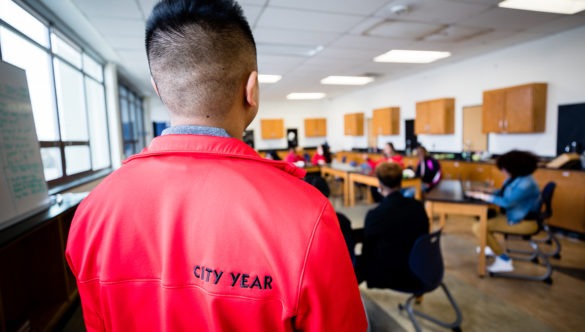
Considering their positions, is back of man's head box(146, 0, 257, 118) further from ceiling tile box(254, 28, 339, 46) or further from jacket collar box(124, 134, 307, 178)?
ceiling tile box(254, 28, 339, 46)

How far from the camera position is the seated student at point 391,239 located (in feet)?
6.75

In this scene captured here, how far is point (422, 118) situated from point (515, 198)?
4606 millimetres

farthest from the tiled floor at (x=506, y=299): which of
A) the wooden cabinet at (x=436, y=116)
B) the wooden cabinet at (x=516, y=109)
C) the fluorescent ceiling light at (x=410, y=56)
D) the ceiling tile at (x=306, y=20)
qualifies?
the fluorescent ceiling light at (x=410, y=56)

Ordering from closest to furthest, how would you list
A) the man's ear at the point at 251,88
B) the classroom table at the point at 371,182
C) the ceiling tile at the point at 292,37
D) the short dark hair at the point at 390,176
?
the man's ear at the point at 251,88 → the short dark hair at the point at 390,176 → the ceiling tile at the point at 292,37 → the classroom table at the point at 371,182

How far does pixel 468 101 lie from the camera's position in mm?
6336

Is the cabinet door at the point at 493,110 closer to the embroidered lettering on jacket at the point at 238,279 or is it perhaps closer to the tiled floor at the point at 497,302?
the tiled floor at the point at 497,302

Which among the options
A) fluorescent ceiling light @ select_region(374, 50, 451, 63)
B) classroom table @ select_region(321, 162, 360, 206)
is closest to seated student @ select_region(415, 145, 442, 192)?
classroom table @ select_region(321, 162, 360, 206)

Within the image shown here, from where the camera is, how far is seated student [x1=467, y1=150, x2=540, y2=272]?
2.99 m

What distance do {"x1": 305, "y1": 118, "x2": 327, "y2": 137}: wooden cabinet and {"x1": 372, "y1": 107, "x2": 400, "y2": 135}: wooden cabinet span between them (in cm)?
378

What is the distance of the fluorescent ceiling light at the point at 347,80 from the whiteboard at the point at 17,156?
6.56 metres

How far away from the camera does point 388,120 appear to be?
332 inches

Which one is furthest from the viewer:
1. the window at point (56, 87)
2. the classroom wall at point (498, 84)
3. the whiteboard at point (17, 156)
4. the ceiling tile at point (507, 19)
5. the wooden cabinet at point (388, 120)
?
the wooden cabinet at point (388, 120)

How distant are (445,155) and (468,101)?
126 centimetres

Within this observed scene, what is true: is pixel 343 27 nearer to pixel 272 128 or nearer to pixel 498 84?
pixel 498 84
